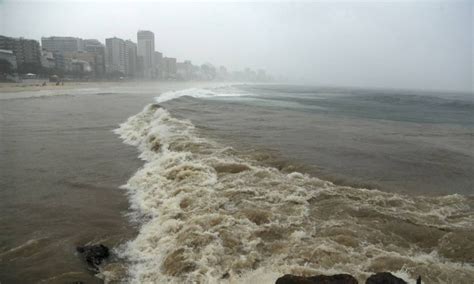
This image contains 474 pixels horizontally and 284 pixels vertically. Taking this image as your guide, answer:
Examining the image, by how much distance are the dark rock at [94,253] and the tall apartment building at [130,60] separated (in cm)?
17003

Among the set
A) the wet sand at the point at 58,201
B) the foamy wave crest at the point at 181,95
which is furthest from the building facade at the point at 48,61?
the wet sand at the point at 58,201

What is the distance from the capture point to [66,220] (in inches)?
272

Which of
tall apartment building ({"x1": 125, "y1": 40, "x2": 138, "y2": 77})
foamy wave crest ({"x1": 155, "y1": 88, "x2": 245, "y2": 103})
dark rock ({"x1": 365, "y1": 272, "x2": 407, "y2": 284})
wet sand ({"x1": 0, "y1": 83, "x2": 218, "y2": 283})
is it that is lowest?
wet sand ({"x1": 0, "y1": 83, "x2": 218, "y2": 283})

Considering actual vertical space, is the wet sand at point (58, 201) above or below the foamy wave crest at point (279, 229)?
below

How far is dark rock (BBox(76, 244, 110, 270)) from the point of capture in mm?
5309

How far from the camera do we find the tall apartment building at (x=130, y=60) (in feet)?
539

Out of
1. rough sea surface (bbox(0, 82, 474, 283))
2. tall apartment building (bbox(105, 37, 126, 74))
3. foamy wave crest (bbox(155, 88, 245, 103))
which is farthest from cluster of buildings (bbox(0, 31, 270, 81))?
rough sea surface (bbox(0, 82, 474, 283))

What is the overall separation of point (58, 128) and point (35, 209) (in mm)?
12636

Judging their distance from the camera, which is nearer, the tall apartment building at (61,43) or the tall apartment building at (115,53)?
the tall apartment building at (115,53)

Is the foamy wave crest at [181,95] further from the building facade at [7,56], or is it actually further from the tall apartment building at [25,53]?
the tall apartment building at [25,53]

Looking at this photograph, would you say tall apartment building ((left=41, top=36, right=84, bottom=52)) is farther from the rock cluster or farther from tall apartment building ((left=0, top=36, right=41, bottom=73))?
the rock cluster

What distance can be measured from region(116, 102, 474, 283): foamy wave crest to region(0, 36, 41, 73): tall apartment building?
98313 mm

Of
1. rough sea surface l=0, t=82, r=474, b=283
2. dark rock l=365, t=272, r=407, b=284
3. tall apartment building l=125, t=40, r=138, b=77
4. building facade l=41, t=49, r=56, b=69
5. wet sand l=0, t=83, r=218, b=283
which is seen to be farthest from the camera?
tall apartment building l=125, t=40, r=138, b=77

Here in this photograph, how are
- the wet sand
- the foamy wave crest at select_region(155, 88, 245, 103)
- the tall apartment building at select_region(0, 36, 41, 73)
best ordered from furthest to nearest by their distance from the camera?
the tall apartment building at select_region(0, 36, 41, 73), the foamy wave crest at select_region(155, 88, 245, 103), the wet sand
